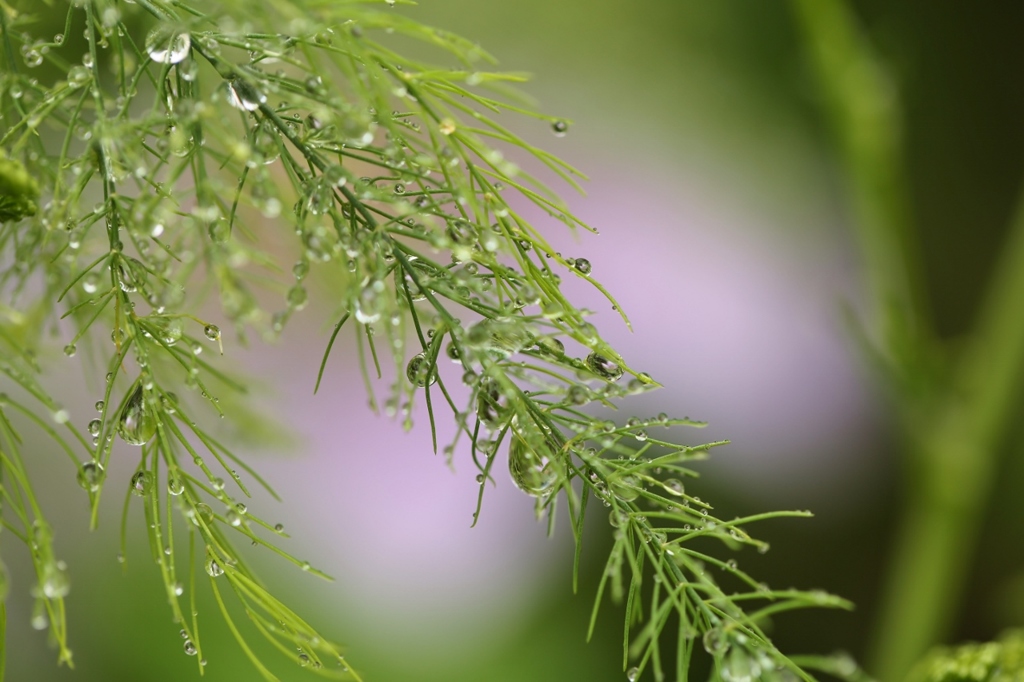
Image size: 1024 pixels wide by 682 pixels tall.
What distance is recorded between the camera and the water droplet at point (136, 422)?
0.54 feet

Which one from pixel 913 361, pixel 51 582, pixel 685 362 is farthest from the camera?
pixel 685 362

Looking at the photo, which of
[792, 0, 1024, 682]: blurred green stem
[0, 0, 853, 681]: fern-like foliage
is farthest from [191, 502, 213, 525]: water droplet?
[792, 0, 1024, 682]: blurred green stem

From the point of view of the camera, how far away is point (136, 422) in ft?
0.54

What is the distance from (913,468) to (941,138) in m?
0.35

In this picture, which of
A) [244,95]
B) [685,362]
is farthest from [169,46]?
[685,362]

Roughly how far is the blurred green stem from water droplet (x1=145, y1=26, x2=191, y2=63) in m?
0.39

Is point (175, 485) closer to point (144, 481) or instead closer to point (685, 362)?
point (144, 481)

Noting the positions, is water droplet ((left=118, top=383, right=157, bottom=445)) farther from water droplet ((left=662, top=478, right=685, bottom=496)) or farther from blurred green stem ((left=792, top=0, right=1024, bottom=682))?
blurred green stem ((left=792, top=0, right=1024, bottom=682))

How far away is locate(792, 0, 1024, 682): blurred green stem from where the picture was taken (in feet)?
1.61

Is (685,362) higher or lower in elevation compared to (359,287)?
higher

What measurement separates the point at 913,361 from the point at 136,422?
1.41ft

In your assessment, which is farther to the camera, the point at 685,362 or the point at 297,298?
the point at 685,362

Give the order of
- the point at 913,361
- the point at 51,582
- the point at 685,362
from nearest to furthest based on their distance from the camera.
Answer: the point at 51,582 < the point at 913,361 < the point at 685,362

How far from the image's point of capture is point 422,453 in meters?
0.65
